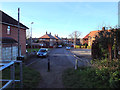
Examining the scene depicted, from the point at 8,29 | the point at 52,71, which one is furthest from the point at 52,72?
the point at 8,29

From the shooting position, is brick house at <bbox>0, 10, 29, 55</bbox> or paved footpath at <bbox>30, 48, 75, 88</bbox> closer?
paved footpath at <bbox>30, 48, 75, 88</bbox>

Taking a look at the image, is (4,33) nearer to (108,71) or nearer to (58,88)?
(58,88)

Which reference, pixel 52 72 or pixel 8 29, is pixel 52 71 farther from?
pixel 8 29

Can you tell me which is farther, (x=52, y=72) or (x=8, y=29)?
(x=8, y=29)

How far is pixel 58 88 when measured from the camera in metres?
5.29

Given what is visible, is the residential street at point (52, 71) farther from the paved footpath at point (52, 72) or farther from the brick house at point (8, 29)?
the brick house at point (8, 29)

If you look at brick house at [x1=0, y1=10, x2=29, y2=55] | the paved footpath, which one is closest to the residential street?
the paved footpath

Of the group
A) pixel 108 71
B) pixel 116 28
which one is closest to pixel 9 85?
pixel 108 71

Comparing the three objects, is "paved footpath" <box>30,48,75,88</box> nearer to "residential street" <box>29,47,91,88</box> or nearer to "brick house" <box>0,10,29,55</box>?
"residential street" <box>29,47,91,88</box>

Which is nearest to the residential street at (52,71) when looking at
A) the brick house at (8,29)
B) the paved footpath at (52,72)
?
the paved footpath at (52,72)

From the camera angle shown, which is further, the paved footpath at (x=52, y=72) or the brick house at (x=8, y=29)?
the brick house at (x=8, y=29)

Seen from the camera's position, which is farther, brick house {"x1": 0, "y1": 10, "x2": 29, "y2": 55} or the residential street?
brick house {"x1": 0, "y1": 10, "x2": 29, "y2": 55}

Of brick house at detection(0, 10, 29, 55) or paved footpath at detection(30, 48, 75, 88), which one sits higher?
brick house at detection(0, 10, 29, 55)

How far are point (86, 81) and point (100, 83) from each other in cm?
76
